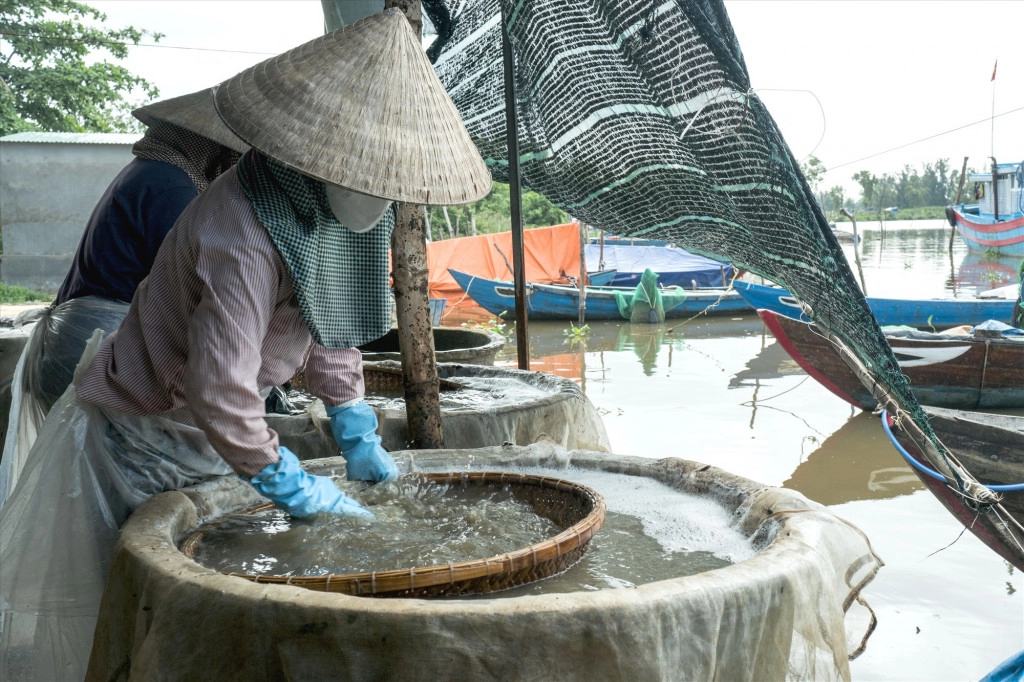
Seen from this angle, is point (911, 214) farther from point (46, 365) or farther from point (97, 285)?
point (46, 365)

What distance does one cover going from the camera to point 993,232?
23.0 metres

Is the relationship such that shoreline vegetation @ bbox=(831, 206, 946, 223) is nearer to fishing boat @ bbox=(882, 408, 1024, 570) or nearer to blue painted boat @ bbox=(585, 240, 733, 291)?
blue painted boat @ bbox=(585, 240, 733, 291)

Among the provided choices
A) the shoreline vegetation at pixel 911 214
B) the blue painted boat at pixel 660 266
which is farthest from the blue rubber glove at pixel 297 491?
the shoreline vegetation at pixel 911 214

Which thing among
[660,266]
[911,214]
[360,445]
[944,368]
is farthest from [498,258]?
[911,214]

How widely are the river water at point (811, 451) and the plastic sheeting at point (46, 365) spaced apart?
2754 millimetres

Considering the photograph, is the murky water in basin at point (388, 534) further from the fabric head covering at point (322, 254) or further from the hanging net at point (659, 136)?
the hanging net at point (659, 136)

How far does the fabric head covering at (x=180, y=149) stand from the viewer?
101 inches

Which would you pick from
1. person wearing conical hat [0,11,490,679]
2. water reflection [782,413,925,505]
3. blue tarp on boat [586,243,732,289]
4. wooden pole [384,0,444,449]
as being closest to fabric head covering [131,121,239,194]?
wooden pole [384,0,444,449]

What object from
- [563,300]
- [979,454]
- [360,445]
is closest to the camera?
[360,445]

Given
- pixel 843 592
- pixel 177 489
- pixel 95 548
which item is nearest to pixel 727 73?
pixel 843 592

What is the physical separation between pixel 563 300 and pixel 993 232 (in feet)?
52.0

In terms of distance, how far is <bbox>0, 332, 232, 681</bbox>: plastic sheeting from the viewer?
1770mm

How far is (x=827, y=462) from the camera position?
6.13 metres

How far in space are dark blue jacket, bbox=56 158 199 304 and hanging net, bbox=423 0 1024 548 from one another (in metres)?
1.33
